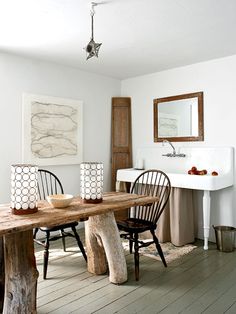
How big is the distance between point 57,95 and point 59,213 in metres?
2.45

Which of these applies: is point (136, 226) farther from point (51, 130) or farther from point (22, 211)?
point (51, 130)

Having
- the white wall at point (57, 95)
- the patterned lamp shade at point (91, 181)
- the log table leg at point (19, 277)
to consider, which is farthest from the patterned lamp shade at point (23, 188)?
the white wall at point (57, 95)

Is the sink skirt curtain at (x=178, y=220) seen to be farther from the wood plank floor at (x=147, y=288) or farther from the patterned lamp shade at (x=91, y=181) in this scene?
the patterned lamp shade at (x=91, y=181)

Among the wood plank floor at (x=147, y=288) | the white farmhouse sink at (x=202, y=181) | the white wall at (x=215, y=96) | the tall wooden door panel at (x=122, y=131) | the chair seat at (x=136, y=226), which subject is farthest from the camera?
the tall wooden door panel at (x=122, y=131)

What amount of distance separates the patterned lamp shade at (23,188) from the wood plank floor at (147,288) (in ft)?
2.76

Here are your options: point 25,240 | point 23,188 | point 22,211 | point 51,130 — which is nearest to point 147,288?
point 25,240

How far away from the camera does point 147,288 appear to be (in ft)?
8.14

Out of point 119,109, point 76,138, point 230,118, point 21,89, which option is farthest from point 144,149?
point 21,89

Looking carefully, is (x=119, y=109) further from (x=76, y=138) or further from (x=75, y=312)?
(x=75, y=312)

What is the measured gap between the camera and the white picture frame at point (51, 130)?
370cm

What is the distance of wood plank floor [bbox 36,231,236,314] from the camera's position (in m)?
2.19

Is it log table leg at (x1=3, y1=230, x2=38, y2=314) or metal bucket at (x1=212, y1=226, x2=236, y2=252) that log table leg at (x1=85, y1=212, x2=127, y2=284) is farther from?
metal bucket at (x1=212, y1=226, x2=236, y2=252)

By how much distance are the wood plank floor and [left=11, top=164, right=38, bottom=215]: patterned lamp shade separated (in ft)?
2.76

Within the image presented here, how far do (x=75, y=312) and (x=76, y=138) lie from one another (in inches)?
101
